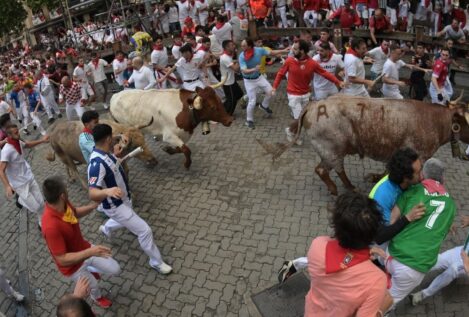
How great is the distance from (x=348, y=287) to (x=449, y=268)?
2.14 m

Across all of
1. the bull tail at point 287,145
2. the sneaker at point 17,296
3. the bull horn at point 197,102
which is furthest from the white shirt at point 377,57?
the sneaker at point 17,296

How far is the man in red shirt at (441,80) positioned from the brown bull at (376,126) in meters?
2.80

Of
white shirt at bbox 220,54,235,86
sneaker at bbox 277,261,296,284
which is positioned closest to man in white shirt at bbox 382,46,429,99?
white shirt at bbox 220,54,235,86

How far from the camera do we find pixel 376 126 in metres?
6.16

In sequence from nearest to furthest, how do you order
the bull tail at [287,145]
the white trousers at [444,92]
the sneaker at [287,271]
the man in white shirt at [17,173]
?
the sneaker at [287,271], the man in white shirt at [17,173], the bull tail at [287,145], the white trousers at [444,92]

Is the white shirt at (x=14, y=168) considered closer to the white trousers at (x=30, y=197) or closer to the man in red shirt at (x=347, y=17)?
the white trousers at (x=30, y=197)

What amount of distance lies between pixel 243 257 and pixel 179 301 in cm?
108

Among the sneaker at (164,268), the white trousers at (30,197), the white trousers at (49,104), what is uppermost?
the white trousers at (30,197)

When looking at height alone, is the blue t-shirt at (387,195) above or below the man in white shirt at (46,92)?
above

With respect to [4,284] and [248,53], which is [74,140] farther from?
[248,53]

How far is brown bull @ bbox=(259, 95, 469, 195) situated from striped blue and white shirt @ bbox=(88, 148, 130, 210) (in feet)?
10.1

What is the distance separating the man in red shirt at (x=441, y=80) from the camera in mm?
8461

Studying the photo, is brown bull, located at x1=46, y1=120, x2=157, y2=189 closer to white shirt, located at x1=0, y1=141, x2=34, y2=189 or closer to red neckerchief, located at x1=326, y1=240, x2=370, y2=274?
white shirt, located at x1=0, y1=141, x2=34, y2=189

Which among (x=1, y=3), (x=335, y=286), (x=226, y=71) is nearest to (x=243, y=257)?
(x=335, y=286)
